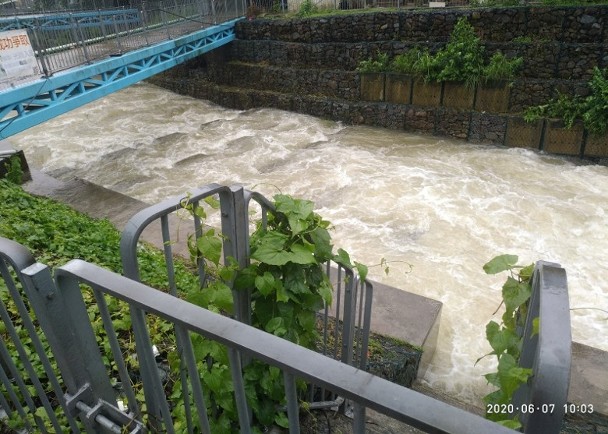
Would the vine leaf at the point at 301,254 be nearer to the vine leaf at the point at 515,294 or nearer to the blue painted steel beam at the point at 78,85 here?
the vine leaf at the point at 515,294

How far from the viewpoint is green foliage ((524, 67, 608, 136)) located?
8820 mm

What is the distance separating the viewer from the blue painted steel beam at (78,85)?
6773 mm

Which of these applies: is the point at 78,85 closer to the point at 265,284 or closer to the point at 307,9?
the point at 265,284

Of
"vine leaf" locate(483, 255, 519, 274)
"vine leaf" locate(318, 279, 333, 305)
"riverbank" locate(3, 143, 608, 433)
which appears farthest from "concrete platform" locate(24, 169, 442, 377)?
"vine leaf" locate(483, 255, 519, 274)

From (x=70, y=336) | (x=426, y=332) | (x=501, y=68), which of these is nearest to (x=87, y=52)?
(x=426, y=332)

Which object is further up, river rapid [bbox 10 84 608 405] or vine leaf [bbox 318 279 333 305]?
vine leaf [bbox 318 279 333 305]

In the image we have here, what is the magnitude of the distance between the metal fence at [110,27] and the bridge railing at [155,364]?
23.1ft

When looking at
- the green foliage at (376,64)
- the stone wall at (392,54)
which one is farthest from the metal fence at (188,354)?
the green foliage at (376,64)

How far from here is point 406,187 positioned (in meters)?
8.52

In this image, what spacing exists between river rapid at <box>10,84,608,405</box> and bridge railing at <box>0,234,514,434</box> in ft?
8.56

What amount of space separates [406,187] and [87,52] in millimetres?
6585

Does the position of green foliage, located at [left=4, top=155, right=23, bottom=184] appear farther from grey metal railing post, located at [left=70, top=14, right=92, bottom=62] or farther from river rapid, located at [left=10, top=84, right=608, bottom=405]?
grey metal railing post, located at [left=70, top=14, right=92, bottom=62]

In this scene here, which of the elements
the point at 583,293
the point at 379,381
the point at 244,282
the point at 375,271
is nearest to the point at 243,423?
the point at 379,381

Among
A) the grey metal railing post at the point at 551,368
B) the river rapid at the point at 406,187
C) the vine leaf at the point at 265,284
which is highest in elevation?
the grey metal railing post at the point at 551,368
